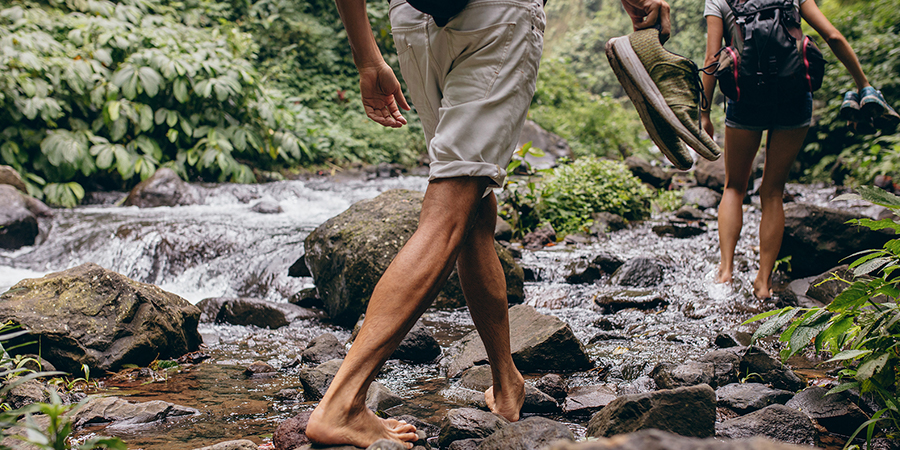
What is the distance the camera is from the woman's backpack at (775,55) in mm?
2816

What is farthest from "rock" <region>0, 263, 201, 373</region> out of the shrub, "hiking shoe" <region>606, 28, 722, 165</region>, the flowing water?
the shrub

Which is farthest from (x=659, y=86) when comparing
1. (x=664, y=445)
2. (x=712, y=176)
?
(x=712, y=176)

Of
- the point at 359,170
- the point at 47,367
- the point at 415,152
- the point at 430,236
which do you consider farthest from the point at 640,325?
the point at 415,152

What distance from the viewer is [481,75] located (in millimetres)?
1446

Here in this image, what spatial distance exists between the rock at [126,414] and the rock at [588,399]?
1.28m

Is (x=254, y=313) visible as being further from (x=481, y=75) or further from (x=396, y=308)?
(x=481, y=75)

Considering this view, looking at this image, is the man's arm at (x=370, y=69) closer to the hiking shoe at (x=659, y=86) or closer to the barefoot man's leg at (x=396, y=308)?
the barefoot man's leg at (x=396, y=308)

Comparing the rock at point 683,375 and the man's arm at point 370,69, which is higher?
the man's arm at point 370,69

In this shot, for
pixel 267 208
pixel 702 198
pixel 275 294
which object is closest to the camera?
pixel 275 294

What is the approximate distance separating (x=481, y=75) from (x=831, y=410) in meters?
1.39

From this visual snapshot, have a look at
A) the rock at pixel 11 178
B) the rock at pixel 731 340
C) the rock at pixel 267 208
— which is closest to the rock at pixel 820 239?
the rock at pixel 731 340

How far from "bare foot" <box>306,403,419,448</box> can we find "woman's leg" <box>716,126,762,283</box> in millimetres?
2642

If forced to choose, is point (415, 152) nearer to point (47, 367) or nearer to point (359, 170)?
point (359, 170)

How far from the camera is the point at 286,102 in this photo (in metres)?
12.2
